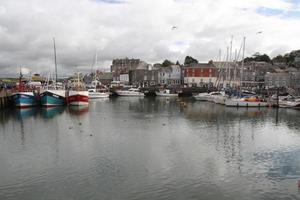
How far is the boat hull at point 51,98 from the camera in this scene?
56.1 m

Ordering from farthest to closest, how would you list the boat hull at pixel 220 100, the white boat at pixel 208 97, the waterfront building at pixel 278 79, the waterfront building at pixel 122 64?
1. the waterfront building at pixel 122 64
2. the waterfront building at pixel 278 79
3. the white boat at pixel 208 97
4. the boat hull at pixel 220 100

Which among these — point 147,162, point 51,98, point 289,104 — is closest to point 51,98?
point 51,98

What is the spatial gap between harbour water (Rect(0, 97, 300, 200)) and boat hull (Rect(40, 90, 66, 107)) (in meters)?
21.3

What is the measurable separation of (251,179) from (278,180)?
1.40 m

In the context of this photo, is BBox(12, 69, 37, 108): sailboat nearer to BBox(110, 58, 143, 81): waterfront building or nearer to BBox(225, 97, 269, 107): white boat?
BBox(225, 97, 269, 107): white boat

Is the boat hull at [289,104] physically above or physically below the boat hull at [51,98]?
below

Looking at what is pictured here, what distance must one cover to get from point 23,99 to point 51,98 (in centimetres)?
483

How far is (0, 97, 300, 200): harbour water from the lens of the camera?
51.7 feet

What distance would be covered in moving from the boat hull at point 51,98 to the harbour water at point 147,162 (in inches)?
837

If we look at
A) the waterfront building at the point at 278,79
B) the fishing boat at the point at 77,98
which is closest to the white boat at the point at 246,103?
the fishing boat at the point at 77,98

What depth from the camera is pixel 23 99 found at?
176 ft

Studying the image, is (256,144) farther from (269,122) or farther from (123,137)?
(269,122)

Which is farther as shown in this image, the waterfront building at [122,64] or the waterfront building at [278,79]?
the waterfront building at [122,64]

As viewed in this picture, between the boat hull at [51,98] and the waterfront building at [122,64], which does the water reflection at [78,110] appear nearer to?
the boat hull at [51,98]
